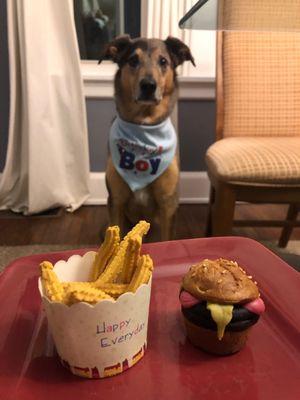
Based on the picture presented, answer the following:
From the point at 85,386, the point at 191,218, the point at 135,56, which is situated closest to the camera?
the point at 85,386

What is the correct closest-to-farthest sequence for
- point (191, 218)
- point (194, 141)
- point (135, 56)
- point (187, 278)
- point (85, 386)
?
point (85, 386) < point (187, 278) < point (135, 56) < point (191, 218) < point (194, 141)

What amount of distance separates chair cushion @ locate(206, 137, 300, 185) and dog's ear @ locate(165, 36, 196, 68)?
1.68ft

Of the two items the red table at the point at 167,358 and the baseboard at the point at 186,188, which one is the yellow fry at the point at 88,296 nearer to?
the red table at the point at 167,358

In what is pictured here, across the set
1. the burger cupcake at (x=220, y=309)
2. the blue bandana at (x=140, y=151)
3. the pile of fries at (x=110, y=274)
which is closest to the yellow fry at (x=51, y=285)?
the pile of fries at (x=110, y=274)

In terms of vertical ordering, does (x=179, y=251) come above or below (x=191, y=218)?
above

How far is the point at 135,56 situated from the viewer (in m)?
1.54

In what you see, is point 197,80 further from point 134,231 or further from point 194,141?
point 134,231

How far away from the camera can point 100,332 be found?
525 millimetres

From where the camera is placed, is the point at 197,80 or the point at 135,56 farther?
the point at 197,80

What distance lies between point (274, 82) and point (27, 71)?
115 centimetres

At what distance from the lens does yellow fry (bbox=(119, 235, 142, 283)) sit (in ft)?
1.91

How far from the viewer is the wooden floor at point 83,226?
1846 mm

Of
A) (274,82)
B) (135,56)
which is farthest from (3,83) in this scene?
(274,82)

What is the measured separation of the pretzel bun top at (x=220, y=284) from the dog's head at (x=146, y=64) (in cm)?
103
